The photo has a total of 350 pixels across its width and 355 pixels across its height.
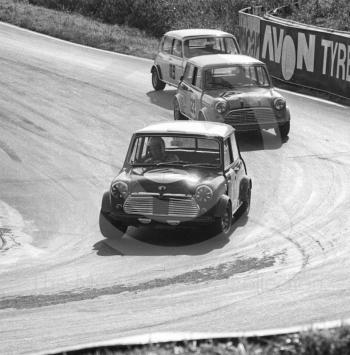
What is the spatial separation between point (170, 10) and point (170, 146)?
22.2m

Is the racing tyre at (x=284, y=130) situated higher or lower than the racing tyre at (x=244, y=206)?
lower

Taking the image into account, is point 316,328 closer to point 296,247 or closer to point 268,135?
point 296,247

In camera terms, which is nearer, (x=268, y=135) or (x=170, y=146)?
(x=170, y=146)

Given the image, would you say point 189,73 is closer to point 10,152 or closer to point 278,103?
point 278,103

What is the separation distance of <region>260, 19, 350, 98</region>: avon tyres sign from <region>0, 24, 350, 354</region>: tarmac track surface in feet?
2.90

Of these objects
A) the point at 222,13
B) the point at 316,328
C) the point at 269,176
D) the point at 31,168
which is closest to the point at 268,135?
the point at 269,176

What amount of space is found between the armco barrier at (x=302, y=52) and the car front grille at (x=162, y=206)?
405 inches

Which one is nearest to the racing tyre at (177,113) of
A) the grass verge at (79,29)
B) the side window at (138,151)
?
the side window at (138,151)

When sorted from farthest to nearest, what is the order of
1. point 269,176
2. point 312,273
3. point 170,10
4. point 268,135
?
→ point 170,10
point 268,135
point 269,176
point 312,273

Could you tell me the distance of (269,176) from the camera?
1528 cm

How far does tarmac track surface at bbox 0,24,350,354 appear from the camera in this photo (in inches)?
335

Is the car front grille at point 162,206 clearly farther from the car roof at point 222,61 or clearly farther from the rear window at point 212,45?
the rear window at point 212,45

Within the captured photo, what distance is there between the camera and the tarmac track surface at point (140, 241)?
8516mm

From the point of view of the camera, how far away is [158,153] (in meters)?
12.5
